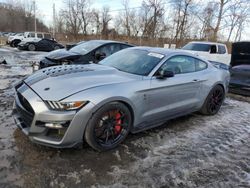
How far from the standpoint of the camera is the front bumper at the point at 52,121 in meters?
2.80

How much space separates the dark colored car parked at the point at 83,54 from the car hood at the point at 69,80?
107 inches

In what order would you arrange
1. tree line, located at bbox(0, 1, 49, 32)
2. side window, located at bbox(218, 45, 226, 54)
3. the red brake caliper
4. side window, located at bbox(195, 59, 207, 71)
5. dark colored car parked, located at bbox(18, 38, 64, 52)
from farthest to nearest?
tree line, located at bbox(0, 1, 49, 32)
dark colored car parked, located at bbox(18, 38, 64, 52)
side window, located at bbox(218, 45, 226, 54)
side window, located at bbox(195, 59, 207, 71)
the red brake caliper

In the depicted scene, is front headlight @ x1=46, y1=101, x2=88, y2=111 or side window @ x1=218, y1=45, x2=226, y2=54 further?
side window @ x1=218, y1=45, x2=226, y2=54

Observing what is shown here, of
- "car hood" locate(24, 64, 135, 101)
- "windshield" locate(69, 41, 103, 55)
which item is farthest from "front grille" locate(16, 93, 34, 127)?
"windshield" locate(69, 41, 103, 55)

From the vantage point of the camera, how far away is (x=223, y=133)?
169 inches

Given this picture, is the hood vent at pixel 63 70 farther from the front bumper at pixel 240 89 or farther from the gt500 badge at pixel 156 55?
the front bumper at pixel 240 89

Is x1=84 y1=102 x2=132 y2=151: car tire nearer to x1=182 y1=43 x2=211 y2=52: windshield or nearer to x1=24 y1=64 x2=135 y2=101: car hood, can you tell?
x1=24 y1=64 x2=135 y2=101: car hood

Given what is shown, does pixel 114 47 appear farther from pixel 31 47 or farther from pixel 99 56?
pixel 31 47

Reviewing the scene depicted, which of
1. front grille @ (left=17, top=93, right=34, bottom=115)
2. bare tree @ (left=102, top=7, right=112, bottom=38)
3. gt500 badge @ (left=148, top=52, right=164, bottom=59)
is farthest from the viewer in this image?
bare tree @ (left=102, top=7, right=112, bottom=38)

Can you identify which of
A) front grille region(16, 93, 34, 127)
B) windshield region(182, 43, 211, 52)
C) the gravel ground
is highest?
windshield region(182, 43, 211, 52)

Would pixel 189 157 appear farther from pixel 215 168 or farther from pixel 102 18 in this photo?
pixel 102 18

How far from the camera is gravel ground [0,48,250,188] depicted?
269 centimetres

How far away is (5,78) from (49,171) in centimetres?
604

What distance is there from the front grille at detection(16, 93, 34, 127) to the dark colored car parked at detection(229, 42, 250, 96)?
20.3 ft
